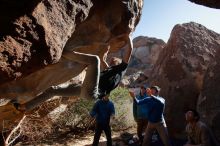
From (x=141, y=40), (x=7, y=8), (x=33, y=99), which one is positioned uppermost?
(x=7, y=8)

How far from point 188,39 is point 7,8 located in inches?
365

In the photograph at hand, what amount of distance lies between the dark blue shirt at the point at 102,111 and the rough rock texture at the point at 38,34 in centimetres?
286

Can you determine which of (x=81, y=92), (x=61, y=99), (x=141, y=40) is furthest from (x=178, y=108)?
(x=141, y=40)

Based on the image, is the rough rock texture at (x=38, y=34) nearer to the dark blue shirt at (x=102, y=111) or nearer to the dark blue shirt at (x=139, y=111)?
the dark blue shirt at (x=102, y=111)

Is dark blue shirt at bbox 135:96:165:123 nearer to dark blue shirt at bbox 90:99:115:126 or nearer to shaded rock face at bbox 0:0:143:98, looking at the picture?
dark blue shirt at bbox 90:99:115:126

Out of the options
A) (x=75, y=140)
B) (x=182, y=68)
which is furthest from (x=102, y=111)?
(x=75, y=140)

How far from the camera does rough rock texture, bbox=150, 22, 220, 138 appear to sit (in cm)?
1136


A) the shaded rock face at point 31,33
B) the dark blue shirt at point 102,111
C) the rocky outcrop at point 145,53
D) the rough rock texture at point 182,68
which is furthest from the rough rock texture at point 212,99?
the rocky outcrop at point 145,53

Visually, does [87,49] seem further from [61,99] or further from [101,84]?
[61,99]

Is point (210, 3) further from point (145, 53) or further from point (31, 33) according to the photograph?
point (145, 53)

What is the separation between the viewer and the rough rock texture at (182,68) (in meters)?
11.4

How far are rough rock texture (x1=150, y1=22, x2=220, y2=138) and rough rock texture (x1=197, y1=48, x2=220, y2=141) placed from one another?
553 millimetres

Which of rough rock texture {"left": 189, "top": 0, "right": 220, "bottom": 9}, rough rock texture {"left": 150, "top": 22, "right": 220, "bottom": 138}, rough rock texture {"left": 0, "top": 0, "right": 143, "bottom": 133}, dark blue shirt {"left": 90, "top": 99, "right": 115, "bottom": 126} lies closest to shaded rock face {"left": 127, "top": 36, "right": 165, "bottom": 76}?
rough rock texture {"left": 150, "top": 22, "right": 220, "bottom": 138}

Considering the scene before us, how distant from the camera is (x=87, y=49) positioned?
808 cm
